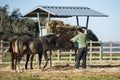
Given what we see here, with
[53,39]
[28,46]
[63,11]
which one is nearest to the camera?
[28,46]

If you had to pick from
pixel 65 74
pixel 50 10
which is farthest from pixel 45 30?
pixel 65 74

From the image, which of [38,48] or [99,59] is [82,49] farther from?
[99,59]

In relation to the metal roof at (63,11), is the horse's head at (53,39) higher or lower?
lower

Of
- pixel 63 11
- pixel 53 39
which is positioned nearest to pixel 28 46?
pixel 53 39

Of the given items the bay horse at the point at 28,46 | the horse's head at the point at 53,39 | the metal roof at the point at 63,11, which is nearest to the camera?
the bay horse at the point at 28,46

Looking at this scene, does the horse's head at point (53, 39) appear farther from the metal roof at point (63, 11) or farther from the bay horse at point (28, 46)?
the metal roof at point (63, 11)

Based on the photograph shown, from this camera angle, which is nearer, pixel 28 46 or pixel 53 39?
pixel 28 46

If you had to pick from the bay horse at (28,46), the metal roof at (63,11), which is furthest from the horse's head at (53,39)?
the metal roof at (63,11)

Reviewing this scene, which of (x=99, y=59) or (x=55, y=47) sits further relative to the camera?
(x=99, y=59)

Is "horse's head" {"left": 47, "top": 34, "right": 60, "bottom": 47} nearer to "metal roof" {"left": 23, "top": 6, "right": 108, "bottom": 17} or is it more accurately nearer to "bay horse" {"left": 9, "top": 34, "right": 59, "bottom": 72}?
"bay horse" {"left": 9, "top": 34, "right": 59, "bottom": 72}

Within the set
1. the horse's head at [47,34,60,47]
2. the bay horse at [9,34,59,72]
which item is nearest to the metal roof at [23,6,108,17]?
the horse's head at [47,34,60,47]

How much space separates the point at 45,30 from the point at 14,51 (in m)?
5.20

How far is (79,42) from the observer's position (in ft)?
61.8

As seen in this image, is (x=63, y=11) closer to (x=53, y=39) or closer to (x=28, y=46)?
(x=53, y=39)
